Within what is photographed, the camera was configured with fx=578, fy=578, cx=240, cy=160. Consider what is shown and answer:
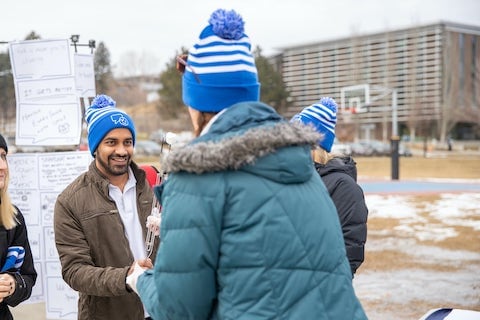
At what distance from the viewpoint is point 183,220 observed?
142cm

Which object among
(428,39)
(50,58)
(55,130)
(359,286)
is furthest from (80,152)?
(428,39)

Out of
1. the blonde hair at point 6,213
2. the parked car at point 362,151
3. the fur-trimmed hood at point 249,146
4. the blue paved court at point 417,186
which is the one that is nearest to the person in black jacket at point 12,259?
the blonde hair at point 6,213

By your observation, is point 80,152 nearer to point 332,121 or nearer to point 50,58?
point 50,58

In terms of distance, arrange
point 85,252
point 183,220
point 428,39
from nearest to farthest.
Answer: point 183,220 → point 85,252 → point 428,39

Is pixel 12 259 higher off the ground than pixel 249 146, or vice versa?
pixel 249 146

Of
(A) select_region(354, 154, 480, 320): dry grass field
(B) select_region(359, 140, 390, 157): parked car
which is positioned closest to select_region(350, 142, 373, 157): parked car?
(B) select_region(359, 140, 390, 157): parked car

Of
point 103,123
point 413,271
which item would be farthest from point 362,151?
point 103,123

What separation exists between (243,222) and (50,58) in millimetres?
3468

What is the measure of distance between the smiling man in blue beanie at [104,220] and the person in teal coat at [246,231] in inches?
39.6

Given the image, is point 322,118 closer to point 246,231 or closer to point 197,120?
point 197,120

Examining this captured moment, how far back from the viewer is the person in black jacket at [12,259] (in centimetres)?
266

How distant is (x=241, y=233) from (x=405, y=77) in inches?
2665

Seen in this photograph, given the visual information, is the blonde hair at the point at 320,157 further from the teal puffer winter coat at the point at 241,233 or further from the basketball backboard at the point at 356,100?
the basketball backboard at the point at 356,100

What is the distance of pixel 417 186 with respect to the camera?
18.1 metres
